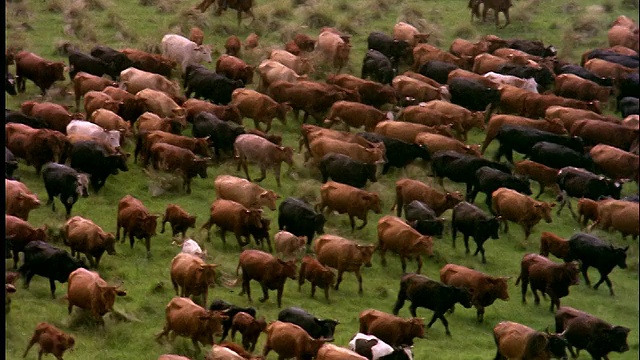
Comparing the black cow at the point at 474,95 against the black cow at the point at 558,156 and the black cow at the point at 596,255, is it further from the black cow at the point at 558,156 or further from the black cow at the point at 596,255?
the black cow at the point at 596,255

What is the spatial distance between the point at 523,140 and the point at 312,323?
28.4 ft

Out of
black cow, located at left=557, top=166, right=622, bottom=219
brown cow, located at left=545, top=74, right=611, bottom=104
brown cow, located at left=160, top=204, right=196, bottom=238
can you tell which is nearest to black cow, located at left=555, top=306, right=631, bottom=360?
black cow, located at left=557, top=166, right=622, bottom=219

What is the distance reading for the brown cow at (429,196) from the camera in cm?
2002

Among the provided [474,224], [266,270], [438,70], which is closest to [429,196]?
[474,224]

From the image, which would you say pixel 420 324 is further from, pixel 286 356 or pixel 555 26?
pixel 555 26

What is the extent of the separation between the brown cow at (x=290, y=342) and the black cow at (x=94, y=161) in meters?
6.24

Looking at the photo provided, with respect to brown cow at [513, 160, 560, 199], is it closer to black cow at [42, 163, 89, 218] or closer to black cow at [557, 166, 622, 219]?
black cow at [557, 166, 622, 219]

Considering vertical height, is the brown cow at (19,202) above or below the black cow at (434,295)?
above

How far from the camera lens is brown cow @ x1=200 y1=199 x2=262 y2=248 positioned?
1838 cm

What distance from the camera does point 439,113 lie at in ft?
77.7

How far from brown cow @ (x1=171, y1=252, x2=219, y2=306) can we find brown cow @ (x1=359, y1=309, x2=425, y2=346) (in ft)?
7.54

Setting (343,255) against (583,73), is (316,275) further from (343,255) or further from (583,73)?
(583,73)

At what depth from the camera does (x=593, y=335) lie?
626 inches

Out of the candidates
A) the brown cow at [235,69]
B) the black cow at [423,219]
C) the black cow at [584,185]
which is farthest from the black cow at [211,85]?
the black cow at [584,185]
